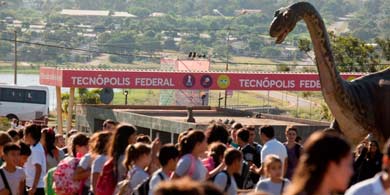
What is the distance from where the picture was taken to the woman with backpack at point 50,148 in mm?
17125

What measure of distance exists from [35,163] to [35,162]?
0.01 m

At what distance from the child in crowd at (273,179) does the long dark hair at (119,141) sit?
4.85 ft

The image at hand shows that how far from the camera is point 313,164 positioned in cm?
855

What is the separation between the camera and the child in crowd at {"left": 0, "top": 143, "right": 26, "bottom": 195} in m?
14.5

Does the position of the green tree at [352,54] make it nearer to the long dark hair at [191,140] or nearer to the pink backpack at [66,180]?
the pink backpack at [66,180]

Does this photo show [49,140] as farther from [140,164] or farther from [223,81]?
[223,81]

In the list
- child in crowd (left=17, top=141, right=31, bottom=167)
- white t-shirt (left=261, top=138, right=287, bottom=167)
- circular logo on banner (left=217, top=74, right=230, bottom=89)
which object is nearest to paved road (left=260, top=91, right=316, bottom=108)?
circular logo on banner (left=217, top=74, right=230, bottom=89)

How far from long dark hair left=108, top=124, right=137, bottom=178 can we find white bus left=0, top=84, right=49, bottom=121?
4304 centimetres

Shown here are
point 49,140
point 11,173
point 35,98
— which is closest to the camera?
point 11,173

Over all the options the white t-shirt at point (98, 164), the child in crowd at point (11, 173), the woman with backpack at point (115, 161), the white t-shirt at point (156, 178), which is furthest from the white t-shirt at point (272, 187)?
the child in crowd at point (11, 173)

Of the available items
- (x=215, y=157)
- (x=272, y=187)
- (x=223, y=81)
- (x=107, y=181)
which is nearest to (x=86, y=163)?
(x=107, y=181)

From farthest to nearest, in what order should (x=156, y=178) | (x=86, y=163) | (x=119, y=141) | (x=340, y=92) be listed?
(x=340, y=92) → (x=86, y=163) → (x=119, y=141) → (x=156, y=178)

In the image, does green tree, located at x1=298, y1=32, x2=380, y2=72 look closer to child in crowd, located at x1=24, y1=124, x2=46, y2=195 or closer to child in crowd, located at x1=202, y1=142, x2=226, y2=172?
child in crowd, located at x1=24, y1=124, x2=46, y2=195

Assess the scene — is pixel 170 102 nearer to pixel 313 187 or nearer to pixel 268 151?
pixel 268 151
